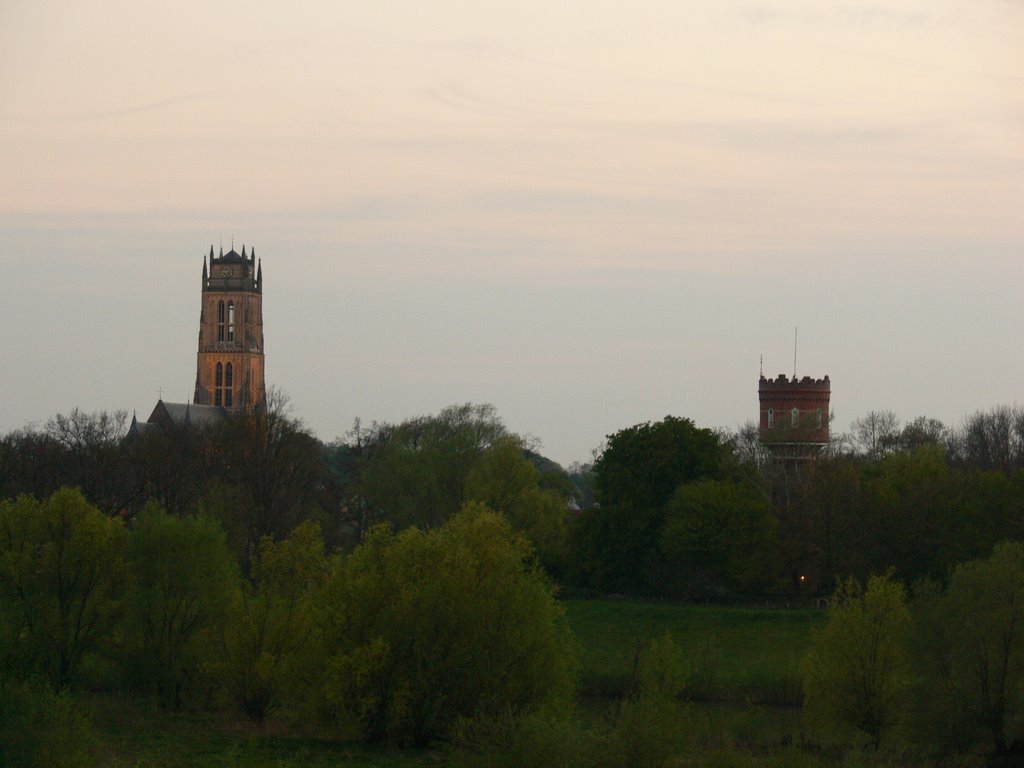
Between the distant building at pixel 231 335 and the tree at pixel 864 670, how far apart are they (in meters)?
122

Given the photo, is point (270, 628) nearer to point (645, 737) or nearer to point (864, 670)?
point (864, 670)

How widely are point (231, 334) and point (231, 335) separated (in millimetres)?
97

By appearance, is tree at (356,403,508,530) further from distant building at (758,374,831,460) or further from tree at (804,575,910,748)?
tree at (804,575,910,748)

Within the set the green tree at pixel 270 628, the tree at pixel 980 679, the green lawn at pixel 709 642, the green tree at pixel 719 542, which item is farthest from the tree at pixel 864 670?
the green tree at pixel 719 542

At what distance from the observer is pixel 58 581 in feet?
145

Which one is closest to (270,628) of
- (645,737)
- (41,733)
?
(41,733)

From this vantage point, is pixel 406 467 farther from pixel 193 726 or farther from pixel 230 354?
pixel 230 354

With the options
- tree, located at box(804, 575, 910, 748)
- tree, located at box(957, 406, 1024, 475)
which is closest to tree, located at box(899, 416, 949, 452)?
tree, located at box(957, 406, 1024, 475)

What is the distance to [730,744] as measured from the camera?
39.1 meters

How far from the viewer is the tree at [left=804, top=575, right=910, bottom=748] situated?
41.1m

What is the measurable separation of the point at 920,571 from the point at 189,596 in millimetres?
28681

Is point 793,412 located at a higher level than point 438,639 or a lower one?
higher

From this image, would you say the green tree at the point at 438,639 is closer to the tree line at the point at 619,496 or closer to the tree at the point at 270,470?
the tree line at the point at 619,496

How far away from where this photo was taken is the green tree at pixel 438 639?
38188 millimetres
